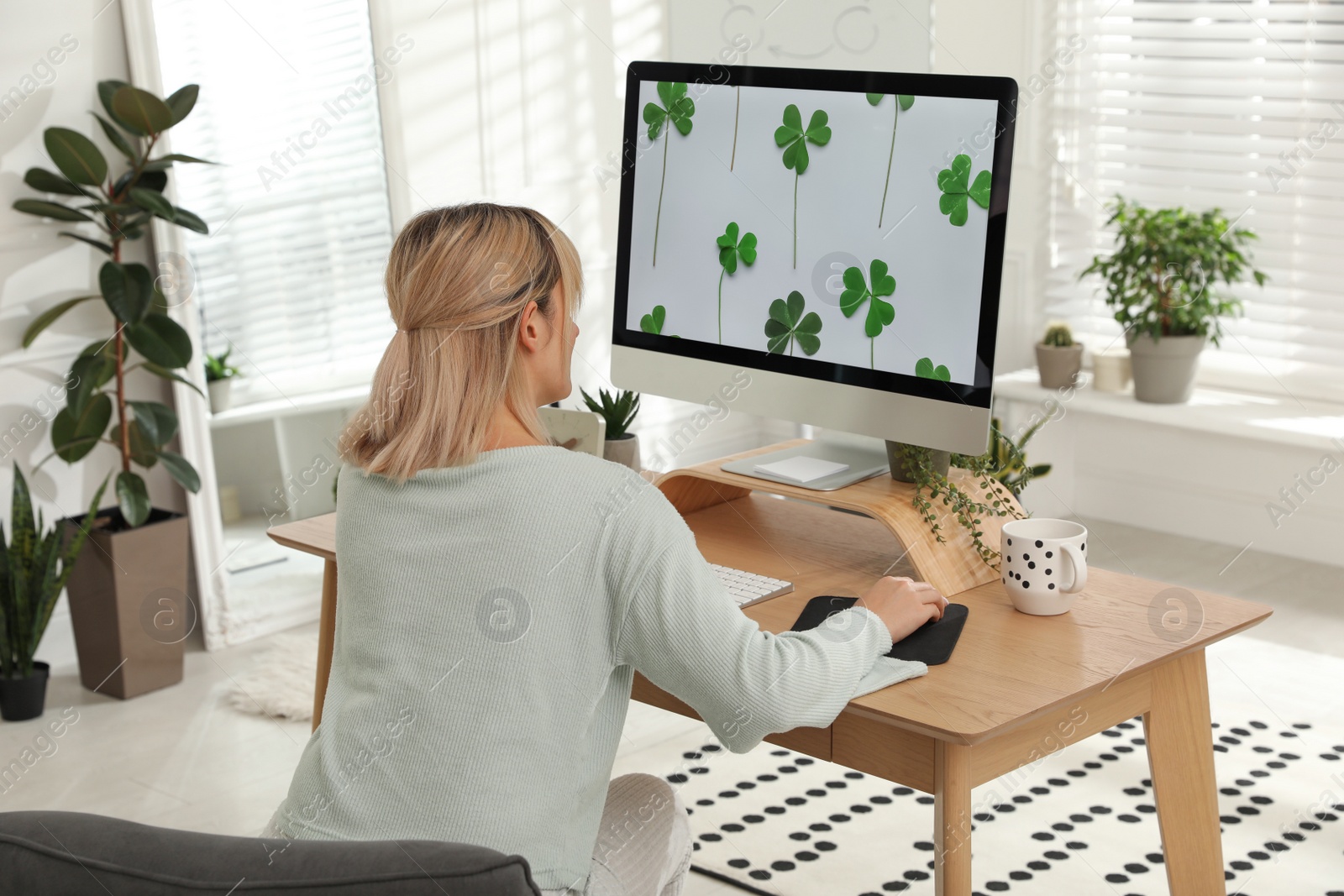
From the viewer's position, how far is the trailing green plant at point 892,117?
178cm

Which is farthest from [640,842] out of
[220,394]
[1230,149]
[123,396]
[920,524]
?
[1230,149]

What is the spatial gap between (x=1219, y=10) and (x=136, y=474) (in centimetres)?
329

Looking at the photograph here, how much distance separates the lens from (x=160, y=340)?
3.29 m

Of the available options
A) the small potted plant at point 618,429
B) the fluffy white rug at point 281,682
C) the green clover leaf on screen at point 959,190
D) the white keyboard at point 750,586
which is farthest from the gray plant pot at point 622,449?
the fluffy white rug at point 281,682

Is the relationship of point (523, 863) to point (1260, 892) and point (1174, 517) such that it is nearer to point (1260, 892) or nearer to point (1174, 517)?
point (1260, 892)

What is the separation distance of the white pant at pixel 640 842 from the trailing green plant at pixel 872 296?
26.6 inches

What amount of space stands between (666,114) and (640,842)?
3.68ft

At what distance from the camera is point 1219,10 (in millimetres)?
3967

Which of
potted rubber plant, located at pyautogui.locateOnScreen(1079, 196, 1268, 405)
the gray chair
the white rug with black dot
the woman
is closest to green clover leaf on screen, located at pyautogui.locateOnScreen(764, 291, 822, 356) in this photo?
the woman

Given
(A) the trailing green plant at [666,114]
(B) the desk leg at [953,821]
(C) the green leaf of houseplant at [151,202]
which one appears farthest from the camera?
(C) the green leaf of houseplant at [151,202]

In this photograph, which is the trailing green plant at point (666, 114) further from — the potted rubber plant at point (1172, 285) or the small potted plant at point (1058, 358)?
the small potted plant at point (1058, 358)

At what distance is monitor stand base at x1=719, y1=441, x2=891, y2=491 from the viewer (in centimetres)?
192

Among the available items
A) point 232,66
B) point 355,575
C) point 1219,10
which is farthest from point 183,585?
point 1219,10

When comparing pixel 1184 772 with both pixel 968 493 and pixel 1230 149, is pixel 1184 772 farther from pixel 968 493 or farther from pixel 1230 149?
pixel 1230 149
